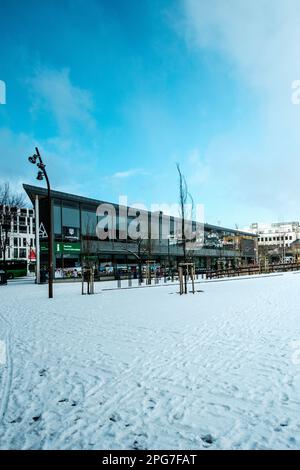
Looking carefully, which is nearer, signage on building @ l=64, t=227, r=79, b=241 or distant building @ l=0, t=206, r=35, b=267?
signage on building @ l=64, t=227, r=79, b=241

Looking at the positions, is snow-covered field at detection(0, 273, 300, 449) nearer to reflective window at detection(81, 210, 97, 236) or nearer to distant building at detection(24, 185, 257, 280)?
distant building at detection(24, 185, 257, 280)

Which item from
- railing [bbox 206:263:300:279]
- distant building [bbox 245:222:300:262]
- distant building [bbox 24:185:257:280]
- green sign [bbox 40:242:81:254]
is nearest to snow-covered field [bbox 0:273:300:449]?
distant building [bbox 24:185:257:280]

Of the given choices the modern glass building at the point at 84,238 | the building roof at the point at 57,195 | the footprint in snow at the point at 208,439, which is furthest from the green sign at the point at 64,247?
the footprint in snow at the point at 208,439

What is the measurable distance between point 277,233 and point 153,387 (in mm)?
139707

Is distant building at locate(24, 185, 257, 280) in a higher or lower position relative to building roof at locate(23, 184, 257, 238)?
lower

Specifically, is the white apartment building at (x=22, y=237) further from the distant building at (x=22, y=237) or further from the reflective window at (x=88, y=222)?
the reflective window at (x=88, y=222)

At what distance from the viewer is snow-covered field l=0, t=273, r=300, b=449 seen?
9.49ft

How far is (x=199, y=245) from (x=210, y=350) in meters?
57.6

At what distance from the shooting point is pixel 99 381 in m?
4.18

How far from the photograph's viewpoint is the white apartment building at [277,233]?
127744mm

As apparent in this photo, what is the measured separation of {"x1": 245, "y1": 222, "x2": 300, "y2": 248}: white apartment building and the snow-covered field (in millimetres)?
125859

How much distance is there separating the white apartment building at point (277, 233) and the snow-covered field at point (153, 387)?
413ft
